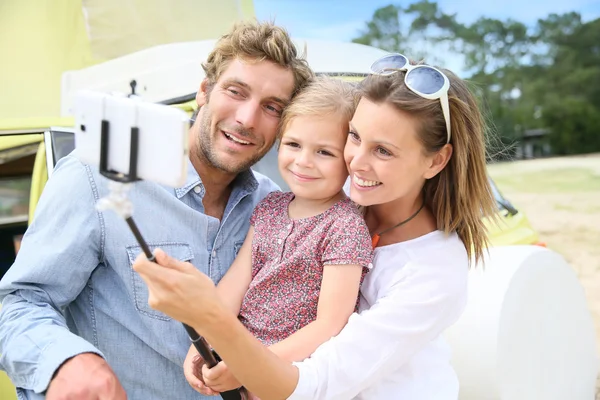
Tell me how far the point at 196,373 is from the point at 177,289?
0.53m

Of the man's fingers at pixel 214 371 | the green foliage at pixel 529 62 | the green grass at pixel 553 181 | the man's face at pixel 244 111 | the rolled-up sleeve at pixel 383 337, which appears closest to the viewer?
the man's fingers at pixel 214 371

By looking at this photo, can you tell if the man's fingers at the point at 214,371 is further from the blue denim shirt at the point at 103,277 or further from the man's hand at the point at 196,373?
the blue denim shirt at the point at 103,277

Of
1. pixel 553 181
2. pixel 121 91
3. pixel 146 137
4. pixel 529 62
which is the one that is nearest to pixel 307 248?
pixel 146 137

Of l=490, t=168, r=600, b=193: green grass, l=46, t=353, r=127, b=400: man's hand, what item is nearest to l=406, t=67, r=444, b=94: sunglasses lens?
l=46, t=353, r=127, b=400: man's hand

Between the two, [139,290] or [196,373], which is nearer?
[196,373]

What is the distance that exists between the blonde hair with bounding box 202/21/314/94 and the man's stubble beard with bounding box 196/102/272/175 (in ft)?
0.47

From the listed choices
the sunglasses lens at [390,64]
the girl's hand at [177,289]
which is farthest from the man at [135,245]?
the girl's hand at [177,289]

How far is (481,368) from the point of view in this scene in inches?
93.4

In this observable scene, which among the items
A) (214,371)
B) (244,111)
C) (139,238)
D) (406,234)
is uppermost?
(244,111)

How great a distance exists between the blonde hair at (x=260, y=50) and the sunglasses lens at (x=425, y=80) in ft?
1.45

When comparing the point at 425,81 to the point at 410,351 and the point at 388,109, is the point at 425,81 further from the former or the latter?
the point at 410,351

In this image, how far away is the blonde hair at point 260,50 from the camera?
207 centimetres

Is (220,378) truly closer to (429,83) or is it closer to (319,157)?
(319,157)

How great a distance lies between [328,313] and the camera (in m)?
1.67
